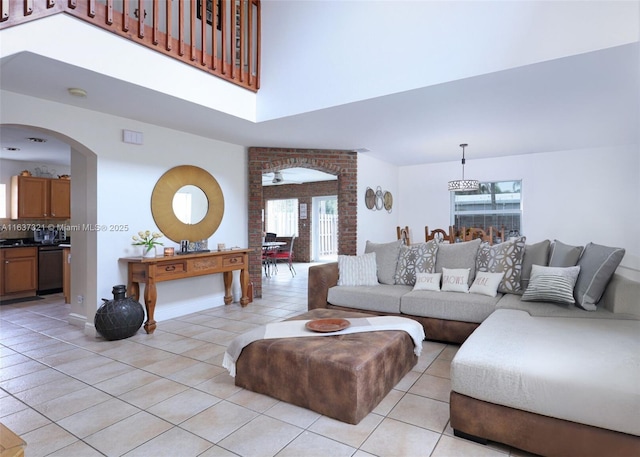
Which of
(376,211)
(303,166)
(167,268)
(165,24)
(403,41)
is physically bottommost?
(167,268)

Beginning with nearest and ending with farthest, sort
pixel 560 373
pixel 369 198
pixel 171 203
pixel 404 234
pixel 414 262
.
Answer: pixel 560 373 → pixel 414 262 → pixel 171 203 → pixel 369 198 → pixel 404 234

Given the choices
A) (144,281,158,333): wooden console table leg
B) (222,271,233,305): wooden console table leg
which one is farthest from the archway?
(222,271,233,305): wooden console table leg

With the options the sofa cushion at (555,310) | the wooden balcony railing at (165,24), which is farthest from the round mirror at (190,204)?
the sofa cushion at (555,310)

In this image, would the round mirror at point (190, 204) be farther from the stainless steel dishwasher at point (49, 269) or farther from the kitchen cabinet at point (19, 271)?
the kitchen cabinet at point (19, 271)

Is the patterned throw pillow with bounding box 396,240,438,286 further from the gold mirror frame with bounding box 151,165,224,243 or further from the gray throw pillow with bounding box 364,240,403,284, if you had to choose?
the gold mirror frame with bounding box 151,165,224,243

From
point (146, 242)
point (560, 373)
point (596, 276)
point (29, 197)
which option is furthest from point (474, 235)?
point (29, 197)

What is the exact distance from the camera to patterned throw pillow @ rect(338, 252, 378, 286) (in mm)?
4082

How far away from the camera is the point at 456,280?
356cm

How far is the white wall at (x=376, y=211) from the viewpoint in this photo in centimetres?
615

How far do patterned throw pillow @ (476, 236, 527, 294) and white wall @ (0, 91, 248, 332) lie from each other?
3.45m

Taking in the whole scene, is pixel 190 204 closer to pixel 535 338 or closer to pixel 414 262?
pixel 414 262

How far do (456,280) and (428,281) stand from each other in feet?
0.91

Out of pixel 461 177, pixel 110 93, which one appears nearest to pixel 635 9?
pixel 110 93

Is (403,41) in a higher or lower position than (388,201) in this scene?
higher
